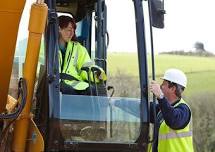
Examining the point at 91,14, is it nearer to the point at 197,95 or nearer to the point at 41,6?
the point at 41,6

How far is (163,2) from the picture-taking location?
4574mm

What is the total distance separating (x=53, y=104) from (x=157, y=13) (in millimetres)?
1110

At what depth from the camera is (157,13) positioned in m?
4.56

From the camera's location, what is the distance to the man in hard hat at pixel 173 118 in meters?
4.94

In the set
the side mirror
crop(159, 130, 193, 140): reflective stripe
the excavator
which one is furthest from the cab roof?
crop(159, 130, 193, 140): reflective stripe

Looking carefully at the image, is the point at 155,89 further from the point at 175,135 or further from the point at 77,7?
the point at 77,7

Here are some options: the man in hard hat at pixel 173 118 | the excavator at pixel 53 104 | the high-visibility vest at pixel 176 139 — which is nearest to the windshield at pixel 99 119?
the excavator at pixel 53 104

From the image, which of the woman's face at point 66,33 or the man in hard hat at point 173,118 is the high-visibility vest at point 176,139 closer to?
the man in hard hat at point 173,118

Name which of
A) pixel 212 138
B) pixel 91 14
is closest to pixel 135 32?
pixel 91 14

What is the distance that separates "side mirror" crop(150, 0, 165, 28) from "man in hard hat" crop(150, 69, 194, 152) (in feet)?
2.06

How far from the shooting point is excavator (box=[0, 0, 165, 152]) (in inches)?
169

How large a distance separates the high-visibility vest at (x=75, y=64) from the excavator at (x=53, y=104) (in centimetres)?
14

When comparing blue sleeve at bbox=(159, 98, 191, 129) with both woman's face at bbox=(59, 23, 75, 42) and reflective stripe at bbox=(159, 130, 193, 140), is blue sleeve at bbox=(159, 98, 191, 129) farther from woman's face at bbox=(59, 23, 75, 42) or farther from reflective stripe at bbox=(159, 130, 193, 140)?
woman's face at bbox=(59, 23, 75, 42)

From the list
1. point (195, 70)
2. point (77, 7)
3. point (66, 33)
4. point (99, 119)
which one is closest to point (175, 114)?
point (99, 119)
